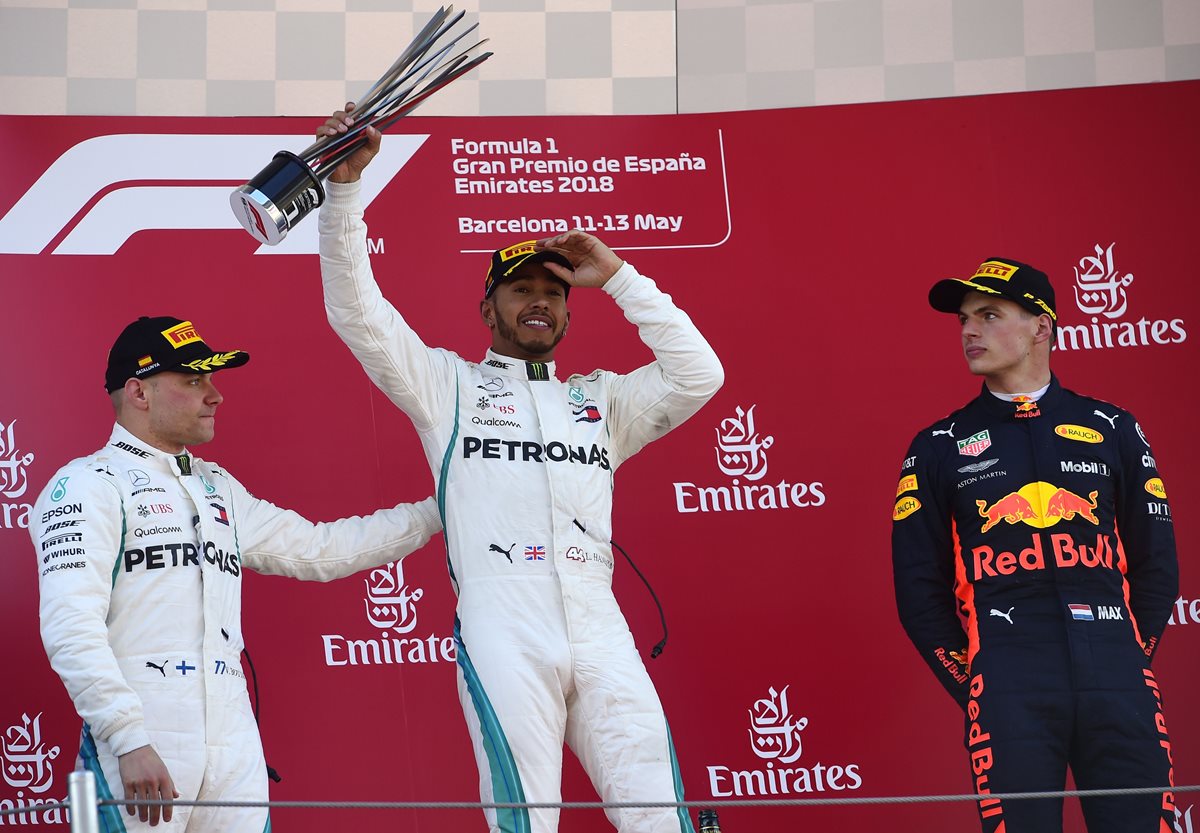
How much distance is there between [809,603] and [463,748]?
897 mm

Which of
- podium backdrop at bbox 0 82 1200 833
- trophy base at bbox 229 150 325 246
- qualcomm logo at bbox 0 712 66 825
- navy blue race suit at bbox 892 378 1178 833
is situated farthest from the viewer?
podium backdrop at bbox 0 82 1200 833

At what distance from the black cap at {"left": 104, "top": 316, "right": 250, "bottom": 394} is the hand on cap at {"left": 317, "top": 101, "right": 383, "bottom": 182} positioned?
43 centimetres

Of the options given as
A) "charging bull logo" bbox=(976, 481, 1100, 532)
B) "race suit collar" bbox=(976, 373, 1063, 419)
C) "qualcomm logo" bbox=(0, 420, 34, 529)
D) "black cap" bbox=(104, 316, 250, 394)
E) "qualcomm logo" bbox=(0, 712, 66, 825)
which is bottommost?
"qualcomm logo" bbox=(0, 712, 66, 825)

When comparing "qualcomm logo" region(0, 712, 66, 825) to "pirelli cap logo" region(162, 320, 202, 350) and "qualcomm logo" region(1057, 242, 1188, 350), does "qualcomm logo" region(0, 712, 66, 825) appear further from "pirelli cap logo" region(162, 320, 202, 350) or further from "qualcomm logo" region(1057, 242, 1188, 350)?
"qualcomm logo" region(1057, 242, 1188, 350)

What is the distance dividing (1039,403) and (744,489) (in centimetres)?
106

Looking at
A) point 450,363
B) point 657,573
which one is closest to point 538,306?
point 450,363

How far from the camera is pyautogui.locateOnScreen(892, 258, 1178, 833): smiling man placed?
2.62m

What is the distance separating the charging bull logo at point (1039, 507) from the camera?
108 inches

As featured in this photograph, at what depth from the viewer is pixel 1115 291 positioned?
12.6ft

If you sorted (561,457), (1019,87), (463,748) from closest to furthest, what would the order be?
(561,457) → (463,748) → (1019,87)

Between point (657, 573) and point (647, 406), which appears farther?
point (657, 573)

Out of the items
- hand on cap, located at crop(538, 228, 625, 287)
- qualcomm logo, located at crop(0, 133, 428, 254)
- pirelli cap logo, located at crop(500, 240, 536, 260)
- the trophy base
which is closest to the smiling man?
hand on cap, located at crop(538, 228, 625, 287)

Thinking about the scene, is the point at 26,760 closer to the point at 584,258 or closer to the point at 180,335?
the point at 180,335

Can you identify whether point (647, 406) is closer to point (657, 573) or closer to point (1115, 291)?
point (657, 573)
